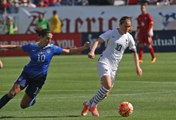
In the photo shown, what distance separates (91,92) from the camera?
1856 cm

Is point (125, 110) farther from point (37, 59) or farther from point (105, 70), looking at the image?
point (37, 59)

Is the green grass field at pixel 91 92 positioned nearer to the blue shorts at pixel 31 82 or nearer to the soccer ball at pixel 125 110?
the soccer ball at pixel 125 110

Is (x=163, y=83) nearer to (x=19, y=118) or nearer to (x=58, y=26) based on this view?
(x=19, y=118)

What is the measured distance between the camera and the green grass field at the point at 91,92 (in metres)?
14.0

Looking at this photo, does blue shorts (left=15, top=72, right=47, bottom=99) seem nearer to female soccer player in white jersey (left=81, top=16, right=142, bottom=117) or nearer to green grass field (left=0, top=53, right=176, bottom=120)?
green grass field (left=0, top=53, right=176, bottom=120)

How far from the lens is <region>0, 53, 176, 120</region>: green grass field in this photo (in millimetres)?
14016

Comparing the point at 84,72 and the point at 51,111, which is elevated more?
the point at 51,111

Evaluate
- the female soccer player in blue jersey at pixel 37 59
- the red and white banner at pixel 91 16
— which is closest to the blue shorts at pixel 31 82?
the female soccer player in blue jersey at pixel 37 59

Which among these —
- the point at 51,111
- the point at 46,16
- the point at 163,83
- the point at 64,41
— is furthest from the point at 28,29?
the point at 51,111

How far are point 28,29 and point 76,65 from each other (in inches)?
528

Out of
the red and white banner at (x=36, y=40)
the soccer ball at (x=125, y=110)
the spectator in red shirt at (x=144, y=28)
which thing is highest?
the soccer ball at (x=125, y=110)

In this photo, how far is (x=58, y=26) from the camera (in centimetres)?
4050

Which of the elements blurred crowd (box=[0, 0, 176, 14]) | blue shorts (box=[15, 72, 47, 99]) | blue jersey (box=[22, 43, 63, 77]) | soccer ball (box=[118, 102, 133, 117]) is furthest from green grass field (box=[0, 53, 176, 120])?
blurred crowd (box=[0, 0, 176, 14])

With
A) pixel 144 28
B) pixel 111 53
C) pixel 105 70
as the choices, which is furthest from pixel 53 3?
pixel 105 70
